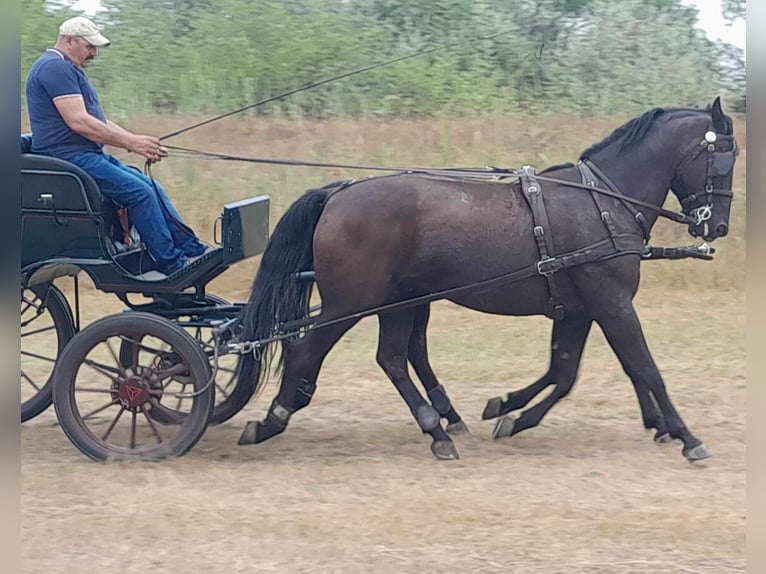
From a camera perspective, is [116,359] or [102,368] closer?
[102,368]

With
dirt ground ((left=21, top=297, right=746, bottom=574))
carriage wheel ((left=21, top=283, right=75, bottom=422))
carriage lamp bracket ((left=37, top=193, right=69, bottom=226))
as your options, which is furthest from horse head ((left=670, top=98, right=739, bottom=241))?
carriage wheel ((left=21, top=283, right=75, bottom=422))

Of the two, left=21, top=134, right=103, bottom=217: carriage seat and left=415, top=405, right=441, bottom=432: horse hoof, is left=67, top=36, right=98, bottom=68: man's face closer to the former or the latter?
left=21, top=134, right=103, bottom=217: carriage seat

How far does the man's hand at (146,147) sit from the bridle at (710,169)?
2752mm

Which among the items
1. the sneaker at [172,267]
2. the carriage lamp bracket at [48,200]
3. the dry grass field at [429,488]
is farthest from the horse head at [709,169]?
the carriage lamp bracket at [48,200]

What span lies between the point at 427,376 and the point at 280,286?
1085 millimetres

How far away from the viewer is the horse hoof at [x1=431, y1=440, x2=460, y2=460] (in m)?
6.13

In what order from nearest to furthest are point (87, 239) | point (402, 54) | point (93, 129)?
point (93, 129) → point (87, 239) → point (402, 54)

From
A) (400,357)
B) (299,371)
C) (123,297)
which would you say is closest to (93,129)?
(123,297)

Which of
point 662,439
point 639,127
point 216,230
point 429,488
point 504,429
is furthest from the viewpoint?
point 216,230

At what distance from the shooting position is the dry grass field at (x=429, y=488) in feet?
15.2

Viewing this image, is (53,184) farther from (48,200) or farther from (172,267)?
(172,267)

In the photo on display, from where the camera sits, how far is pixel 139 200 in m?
6.00

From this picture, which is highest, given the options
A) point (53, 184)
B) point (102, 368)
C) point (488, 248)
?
point (53, 184)

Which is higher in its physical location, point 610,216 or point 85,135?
point 85,135
